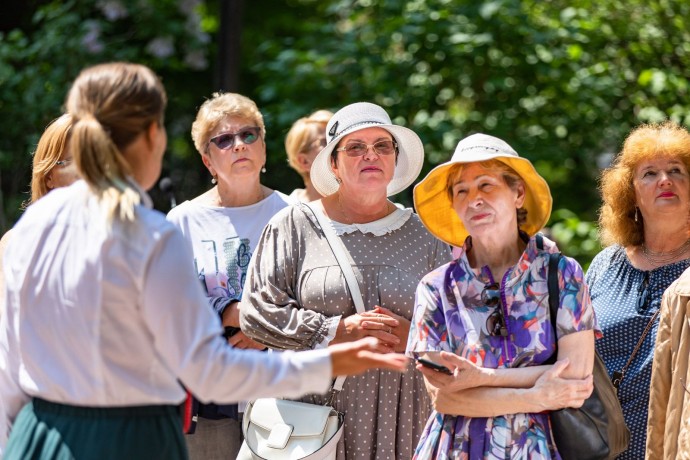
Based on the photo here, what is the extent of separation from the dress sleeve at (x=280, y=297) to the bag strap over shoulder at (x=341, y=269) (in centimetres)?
6

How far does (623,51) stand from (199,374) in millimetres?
7207

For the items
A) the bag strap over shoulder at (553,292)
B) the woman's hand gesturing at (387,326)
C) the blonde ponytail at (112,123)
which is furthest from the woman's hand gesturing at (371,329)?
the blonde ponytail at (112,123)

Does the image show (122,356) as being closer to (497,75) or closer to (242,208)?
(242,208)

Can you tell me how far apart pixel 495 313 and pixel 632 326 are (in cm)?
118

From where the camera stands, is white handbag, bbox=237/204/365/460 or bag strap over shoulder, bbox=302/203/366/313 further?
bag strap over shoulder, bbox=302/203/366/313

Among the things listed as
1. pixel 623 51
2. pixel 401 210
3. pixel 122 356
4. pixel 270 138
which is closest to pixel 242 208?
pixel 401 210

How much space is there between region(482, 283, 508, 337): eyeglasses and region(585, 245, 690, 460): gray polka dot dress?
113 cm

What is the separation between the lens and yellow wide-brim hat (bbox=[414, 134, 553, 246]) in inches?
140

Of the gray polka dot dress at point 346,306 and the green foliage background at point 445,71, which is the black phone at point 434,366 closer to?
the gray polka dot dress at point 346,306

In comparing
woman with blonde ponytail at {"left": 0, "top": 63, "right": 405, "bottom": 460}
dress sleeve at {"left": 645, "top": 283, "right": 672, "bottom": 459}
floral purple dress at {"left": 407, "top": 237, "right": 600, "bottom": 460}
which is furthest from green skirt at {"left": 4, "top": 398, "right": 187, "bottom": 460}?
dress sleeve at {"left": 645, "top": 283, "right": 672, "bottom": 459}

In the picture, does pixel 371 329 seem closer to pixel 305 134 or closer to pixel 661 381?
pixel 661 381

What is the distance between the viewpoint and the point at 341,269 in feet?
13.7

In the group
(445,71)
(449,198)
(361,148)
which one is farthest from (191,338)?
(445,71)

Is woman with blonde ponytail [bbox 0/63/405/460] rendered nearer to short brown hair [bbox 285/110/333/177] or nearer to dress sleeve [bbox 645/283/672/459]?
dress sleeve [bbox 645/283/672/459]
